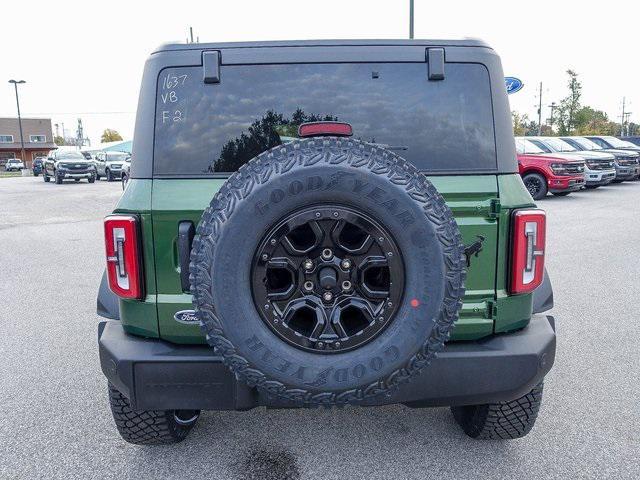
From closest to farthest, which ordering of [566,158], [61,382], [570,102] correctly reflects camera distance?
[61,382]
[566,158]
[570,102]

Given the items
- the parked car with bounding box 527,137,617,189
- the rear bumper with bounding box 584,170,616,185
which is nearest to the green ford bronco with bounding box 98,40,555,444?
the parked car with bounding box 527,137,617,189

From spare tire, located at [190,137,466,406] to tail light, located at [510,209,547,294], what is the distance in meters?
0.47

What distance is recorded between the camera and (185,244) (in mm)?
2373

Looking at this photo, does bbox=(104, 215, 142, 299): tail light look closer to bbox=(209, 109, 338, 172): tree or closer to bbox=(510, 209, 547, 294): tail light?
bbox=(209, 109, 338, 172): tree

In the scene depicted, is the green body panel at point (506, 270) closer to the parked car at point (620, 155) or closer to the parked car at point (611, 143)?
the parked car at point (620, 155)

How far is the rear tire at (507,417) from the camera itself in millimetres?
2779

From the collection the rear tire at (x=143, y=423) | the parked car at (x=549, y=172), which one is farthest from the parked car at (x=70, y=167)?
the rear tire at (x=143, y=423)

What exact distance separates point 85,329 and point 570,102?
53.1 meters

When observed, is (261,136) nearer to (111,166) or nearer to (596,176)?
(596,176)

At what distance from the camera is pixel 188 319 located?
2439 millimetres

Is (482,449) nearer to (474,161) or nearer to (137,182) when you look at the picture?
(474,161)

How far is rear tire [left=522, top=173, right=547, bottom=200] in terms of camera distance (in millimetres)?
15292

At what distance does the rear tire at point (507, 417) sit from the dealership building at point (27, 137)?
91.3 metres

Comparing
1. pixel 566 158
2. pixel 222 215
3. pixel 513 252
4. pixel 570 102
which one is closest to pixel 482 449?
pixel 513 252
